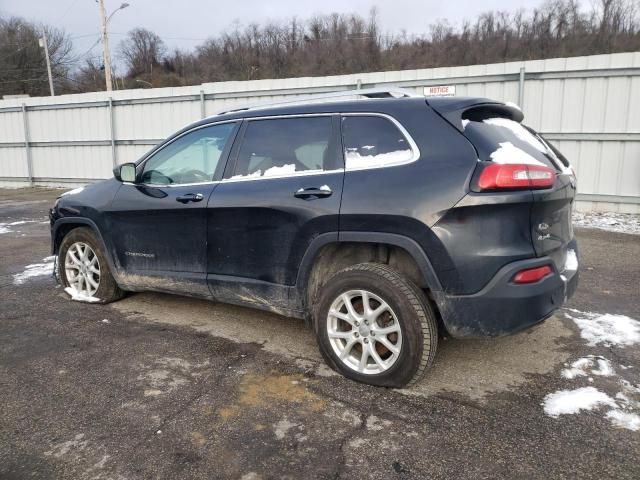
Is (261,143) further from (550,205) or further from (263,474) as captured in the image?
(263,474)

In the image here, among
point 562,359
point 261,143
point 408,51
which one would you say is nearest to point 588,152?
point 562,359

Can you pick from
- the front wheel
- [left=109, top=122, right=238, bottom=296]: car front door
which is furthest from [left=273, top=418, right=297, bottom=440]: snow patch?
[left=109, top=122, right=238, bottom=296]: car front door

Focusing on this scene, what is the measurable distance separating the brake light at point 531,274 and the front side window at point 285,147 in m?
1.30

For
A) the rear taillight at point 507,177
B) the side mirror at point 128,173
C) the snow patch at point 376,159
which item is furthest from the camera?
the side mirror at point 128,173

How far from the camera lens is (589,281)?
5539 millimetres

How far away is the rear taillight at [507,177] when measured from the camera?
2750 mm

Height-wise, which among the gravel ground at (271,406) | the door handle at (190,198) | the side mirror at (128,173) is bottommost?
the gravel ground at (271,406)

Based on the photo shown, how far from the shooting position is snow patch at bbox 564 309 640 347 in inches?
151

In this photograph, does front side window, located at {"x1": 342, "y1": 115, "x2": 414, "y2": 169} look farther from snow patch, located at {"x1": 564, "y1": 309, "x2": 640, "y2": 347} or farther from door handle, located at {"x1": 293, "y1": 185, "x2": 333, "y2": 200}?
snow patch, located at {"x1": 564, "y1": 309, "x2": 640, "y2": 347}

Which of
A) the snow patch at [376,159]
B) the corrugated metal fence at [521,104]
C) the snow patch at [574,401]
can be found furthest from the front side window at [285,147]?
the corrugated metal fence at [521,104]

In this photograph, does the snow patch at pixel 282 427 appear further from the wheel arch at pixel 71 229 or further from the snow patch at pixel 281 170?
the wheel arch at pixel 71 229

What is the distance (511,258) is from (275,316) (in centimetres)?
230

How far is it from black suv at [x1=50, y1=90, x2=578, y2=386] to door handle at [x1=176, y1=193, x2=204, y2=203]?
1 cm

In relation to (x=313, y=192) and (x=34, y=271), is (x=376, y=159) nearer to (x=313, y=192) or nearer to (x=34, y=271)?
(x=313, y=192)
